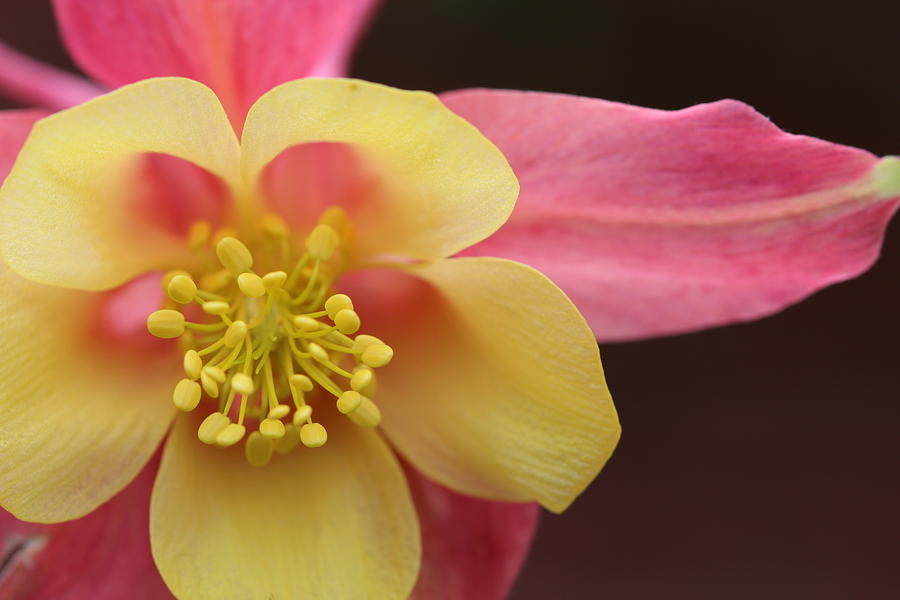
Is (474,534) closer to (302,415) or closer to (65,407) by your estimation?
(302,415)

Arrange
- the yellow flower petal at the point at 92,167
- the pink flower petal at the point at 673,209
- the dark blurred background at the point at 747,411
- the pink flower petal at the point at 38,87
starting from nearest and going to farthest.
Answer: the yellow flower petal at the point at 92,167, the pink flower petal at the point at 673,209, the pink flower petal at the point at 38,87, the dark blurred background at the point at 747,411

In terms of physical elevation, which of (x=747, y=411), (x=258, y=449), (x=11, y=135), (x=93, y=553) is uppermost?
(x=11, y=135)

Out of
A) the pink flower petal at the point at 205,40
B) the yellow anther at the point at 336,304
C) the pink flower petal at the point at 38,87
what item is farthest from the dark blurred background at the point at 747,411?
the yellow anther at the point at 336,304

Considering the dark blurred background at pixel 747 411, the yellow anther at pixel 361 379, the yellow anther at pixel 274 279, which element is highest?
the yellow anther at pixel 274 279

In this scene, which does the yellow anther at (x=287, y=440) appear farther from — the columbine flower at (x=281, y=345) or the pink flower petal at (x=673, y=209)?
the pink flower petal at (x=673, y=209)

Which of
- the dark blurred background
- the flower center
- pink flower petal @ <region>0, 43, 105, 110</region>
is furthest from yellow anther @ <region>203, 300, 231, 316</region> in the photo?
the dark blurred background

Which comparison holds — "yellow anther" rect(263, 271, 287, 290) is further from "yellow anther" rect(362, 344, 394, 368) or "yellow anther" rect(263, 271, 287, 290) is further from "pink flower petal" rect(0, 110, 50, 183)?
"pink flower petal" rect(0, 110, 50, 183)

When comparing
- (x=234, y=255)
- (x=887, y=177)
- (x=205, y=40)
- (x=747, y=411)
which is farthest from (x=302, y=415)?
(x=747, y=411)
